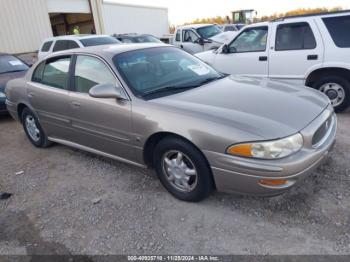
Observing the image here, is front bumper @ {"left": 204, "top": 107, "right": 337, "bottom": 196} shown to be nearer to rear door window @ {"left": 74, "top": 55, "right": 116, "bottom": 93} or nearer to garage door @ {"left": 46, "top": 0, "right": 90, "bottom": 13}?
rear door window @ {"left": 74, "top": 55, "right": 116, "bottom": 93}

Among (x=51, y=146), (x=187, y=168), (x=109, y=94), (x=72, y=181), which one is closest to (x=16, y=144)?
(x=51, y=146)

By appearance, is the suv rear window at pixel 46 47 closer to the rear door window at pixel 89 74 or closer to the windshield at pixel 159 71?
the rear door window at pixel 89 74

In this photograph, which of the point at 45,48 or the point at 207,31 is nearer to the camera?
the point at 45,48

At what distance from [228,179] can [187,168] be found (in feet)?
1.55

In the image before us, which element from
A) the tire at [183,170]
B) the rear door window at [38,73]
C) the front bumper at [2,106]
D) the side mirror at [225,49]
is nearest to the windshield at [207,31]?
the side mirror at [225,49]

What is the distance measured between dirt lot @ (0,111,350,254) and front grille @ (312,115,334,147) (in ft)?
1.90


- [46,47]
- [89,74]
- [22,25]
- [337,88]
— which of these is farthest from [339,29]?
[22,25]

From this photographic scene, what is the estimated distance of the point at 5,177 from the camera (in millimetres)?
4133

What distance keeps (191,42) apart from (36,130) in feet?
31.3

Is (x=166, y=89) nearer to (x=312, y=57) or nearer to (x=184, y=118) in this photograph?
(x=184, y=118)

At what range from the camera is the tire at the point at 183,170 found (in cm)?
282

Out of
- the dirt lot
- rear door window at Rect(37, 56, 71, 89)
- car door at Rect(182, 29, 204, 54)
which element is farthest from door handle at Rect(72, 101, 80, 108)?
car door at Rect(182, 29, 204, 54)

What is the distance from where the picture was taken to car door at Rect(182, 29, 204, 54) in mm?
12836

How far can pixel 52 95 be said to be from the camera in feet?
13.5
